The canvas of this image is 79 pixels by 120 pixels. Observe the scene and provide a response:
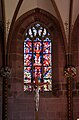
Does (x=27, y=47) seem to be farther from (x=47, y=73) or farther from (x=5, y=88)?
(x=5, y=88)

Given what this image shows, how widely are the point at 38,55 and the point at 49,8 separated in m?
2.20

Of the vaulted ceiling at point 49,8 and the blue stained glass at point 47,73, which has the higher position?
the vaulted ceiling at point 49,8

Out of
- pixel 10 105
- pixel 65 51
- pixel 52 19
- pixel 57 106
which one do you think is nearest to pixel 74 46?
pixel 65 51

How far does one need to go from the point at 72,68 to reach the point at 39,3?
333cm

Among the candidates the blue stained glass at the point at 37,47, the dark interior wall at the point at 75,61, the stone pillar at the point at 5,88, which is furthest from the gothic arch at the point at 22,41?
the blue stained glass at the point at 37,47

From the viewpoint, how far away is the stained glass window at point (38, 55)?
17.5 m

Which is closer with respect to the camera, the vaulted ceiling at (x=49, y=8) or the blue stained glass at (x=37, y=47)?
the vaulted ceiling at (x=49, y=8)

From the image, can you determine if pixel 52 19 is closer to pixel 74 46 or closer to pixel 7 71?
pixel 74 46

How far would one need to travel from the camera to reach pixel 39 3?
1750 cm

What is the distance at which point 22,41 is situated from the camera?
1777cm

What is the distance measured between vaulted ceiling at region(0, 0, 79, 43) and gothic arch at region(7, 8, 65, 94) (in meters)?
0.26

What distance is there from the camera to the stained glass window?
57.5 ft

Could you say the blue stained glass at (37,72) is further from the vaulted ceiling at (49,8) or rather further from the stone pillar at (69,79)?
the vaulted ceiling at (49,8)

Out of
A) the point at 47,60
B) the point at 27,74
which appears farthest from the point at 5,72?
the point at 47,60
